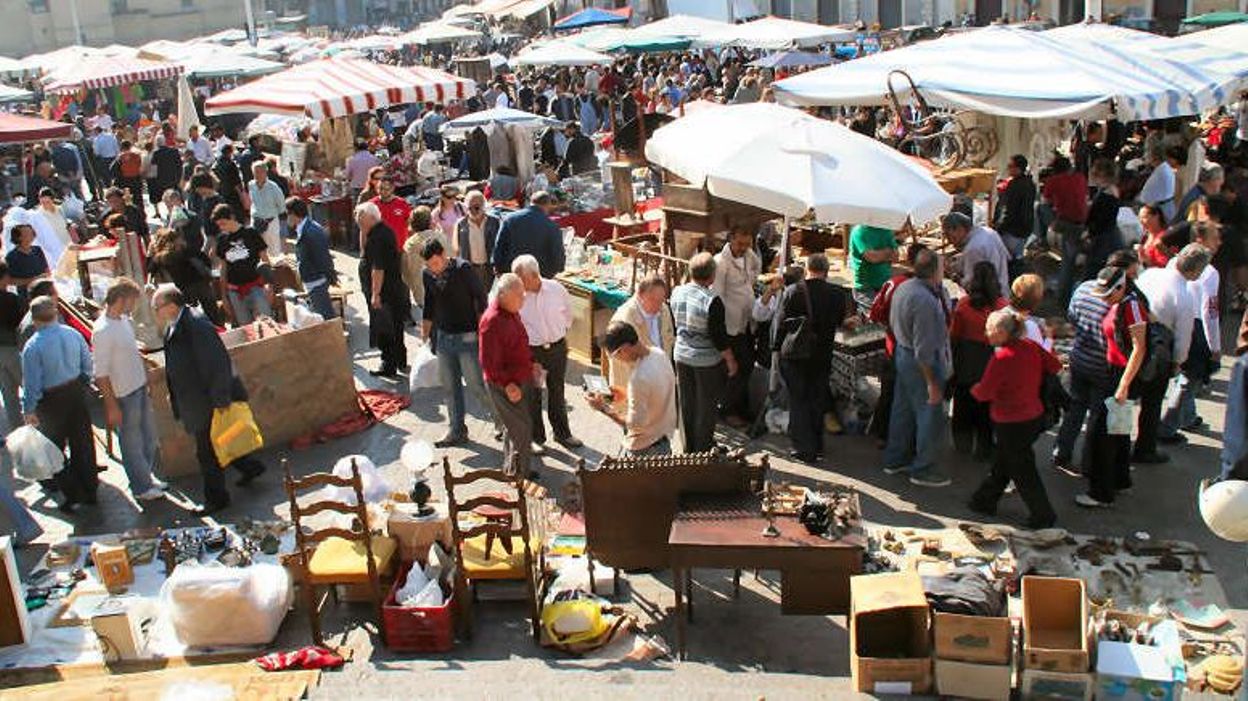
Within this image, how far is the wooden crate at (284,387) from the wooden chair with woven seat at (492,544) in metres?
2.80

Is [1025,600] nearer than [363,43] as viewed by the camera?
Yes

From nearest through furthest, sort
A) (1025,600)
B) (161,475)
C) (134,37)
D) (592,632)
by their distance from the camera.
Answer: (1025,600), (592,632), (161,475), (134,37)

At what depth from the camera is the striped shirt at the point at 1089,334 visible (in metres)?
6.82

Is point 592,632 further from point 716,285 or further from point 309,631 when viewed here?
point 716,285

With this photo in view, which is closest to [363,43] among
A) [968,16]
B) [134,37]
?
[968,16]

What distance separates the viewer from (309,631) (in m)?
6.13

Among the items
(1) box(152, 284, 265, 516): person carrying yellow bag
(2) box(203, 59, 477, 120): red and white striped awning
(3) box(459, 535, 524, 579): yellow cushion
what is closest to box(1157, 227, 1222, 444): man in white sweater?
(3) box(459, 535, 524, 579): yellow cushion

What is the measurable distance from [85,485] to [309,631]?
2744mm

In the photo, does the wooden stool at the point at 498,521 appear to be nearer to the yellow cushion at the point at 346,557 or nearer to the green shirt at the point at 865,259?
the yellow cushion at the point at 346,557

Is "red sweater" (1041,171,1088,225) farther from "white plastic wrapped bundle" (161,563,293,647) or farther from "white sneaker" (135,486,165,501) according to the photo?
"white sneaker" (135,486,165,501)

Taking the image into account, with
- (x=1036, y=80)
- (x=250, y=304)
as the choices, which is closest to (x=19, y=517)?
(x=250, y=304)

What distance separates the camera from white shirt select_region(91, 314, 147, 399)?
24.0 ft

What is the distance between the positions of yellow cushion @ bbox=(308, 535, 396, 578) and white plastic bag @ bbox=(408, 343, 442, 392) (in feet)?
7.31

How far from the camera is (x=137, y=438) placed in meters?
7.69
